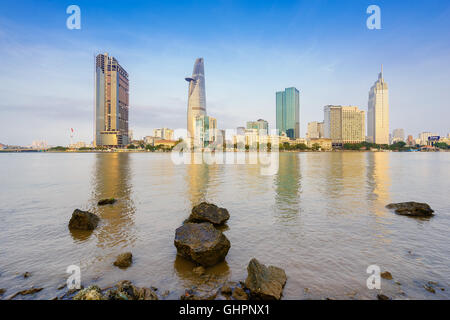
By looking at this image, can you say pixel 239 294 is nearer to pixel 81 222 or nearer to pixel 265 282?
pixel 265 282

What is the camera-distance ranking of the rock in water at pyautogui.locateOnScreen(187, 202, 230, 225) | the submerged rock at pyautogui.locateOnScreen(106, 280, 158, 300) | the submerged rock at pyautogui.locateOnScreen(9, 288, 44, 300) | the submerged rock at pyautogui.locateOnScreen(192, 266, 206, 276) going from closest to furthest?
the submerged rock at pyautogui.locateOnScreen(106, 280, 158, 300) < the submerged rock at pyautogui.locateOnScreen(9, 288, 44, 300) < the submerged rock at pyautogui.locateOnScreen(192, 266, 206, 276) < the rock in water at pyautogui.locateOnScreen(187, 202, 230, 225)

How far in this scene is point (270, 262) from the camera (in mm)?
12320

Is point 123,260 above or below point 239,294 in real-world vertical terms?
above

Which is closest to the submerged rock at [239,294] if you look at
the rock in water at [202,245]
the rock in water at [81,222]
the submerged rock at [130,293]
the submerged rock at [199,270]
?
the submerged rock at [199,270]

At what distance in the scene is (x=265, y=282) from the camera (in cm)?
974

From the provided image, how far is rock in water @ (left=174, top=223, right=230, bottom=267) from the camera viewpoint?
38.9ft

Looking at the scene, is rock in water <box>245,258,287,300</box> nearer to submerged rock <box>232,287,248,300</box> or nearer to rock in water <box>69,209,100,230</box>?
submerged rock <box>232,287,248,300</box>

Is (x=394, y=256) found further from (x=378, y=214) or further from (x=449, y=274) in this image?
(x=378, y=214)

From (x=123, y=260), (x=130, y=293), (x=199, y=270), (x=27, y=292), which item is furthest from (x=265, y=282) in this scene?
(x=27, y=292)

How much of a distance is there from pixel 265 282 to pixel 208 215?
8.92 m

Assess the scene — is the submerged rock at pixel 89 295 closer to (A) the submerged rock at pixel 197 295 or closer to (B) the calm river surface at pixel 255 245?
(B) the calm river surface at pixel 255 245

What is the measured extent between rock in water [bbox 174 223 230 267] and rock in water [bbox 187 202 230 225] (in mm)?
4179

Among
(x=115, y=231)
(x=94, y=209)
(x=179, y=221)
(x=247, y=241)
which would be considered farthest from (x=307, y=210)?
(x=94, y=209)

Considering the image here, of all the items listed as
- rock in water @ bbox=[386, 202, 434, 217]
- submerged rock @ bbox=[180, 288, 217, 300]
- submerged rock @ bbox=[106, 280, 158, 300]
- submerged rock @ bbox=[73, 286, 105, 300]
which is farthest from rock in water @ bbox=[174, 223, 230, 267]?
rock in water @ bbox=[386, 202, 434, 217]
